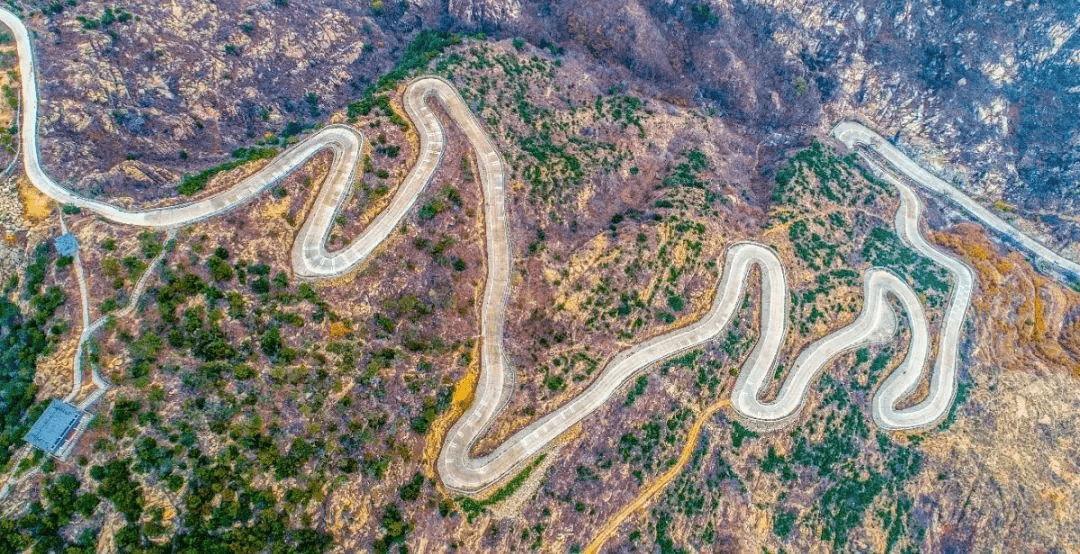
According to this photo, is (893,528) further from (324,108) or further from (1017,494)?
(324,108)

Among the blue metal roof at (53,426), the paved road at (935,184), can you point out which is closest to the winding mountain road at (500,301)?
the blue metal roof at (53,426)

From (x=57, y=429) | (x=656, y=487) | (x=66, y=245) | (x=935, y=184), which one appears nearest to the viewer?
(x=57, y=429)

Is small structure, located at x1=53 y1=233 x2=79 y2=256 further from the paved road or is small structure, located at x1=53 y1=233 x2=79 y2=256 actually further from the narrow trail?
the paved road

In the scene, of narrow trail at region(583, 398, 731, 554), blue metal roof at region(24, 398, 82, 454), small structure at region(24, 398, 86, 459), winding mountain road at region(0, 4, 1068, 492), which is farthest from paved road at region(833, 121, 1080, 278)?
blue metal roof at region(24, 398, 82, 454)

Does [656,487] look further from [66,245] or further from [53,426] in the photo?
[66,245]

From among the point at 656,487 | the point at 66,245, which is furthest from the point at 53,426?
the point at 656,487

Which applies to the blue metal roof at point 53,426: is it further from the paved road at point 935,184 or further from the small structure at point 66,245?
the paved road at point 935,184
